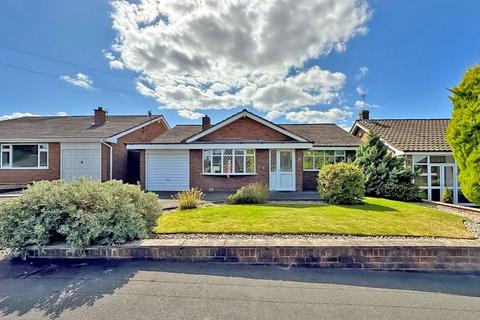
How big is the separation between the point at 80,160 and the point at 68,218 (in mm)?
14825

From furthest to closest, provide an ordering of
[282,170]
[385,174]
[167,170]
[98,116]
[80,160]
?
[98,116] < [80,160] < [167,170] < [282,170] < [385,174]

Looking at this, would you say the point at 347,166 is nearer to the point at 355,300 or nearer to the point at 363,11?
the point at 363,11

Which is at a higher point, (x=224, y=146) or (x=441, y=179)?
(x=224, y=146)

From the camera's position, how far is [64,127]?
1906 centimetres

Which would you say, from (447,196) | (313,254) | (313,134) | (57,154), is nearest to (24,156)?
(57,154)

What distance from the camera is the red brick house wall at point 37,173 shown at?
1698cm

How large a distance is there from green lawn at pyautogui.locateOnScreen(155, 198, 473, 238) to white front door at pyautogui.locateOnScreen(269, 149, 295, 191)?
23.3ft

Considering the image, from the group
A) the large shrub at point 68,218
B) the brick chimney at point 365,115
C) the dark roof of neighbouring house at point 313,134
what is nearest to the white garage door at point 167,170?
the dark roof of neighbouring house at point 313,134

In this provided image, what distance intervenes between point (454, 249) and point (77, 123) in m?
23.7

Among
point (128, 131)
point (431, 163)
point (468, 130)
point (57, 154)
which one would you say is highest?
point (128, 131)

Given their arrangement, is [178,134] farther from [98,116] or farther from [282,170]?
[282,170]

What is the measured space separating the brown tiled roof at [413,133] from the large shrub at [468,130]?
9005 millimetres

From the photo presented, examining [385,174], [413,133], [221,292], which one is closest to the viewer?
[221,292]

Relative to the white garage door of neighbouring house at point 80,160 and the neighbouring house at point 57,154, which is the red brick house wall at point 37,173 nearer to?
the neighbouring house at point 57,154
